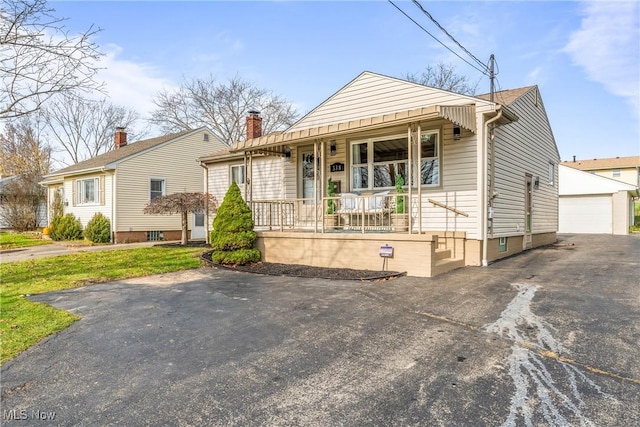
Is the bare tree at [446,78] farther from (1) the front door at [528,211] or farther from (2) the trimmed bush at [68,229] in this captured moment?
(2) the trimmed bush at [68,229]

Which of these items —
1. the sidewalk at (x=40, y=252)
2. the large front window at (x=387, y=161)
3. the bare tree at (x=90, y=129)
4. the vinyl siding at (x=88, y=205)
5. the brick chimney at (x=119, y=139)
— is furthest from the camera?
the bare tree at (x=90, y=129)

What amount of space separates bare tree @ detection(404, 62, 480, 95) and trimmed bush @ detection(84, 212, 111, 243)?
2350 cm

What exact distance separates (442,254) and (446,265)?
442 mm

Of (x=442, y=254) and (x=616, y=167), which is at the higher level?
(x=616, y=167)

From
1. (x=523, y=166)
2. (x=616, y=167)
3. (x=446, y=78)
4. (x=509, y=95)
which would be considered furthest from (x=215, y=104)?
(x=616, y=167)

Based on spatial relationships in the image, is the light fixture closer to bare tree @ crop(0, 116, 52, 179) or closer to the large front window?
the large front window

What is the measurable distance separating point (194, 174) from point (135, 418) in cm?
1767

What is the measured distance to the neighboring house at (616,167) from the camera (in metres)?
37.1

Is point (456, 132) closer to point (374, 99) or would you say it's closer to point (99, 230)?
point (374, 99)

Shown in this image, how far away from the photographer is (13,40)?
5.25 meters

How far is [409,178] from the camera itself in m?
7.53

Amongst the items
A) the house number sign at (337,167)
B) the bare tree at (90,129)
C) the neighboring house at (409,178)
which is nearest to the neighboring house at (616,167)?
the neighboring house at (409,178)

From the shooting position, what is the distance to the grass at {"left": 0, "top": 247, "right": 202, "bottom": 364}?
14.8ft

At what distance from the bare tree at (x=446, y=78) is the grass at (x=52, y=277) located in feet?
81.8
